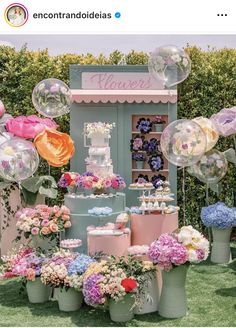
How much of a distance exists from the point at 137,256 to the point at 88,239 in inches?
26.6

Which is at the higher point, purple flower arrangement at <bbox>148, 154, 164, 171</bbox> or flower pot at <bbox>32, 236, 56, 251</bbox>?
purple flower arrangement at <bbox>148, 154, 164, 171</bbox>

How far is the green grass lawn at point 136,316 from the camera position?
535cm

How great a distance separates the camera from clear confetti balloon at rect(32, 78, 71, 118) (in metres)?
7.35

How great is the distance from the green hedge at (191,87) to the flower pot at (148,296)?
12.0 feet

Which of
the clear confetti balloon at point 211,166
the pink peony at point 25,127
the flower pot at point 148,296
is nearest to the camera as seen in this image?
the flower pot at point 148,296

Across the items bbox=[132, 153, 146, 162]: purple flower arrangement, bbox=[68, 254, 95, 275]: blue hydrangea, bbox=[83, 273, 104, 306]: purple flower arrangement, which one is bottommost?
bbox=[83, 273, 104, 306]: purple flower arrangement

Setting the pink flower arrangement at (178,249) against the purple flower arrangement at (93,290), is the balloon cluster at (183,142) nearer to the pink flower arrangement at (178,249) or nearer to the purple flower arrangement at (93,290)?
the pink flower arrangement at (178,249)

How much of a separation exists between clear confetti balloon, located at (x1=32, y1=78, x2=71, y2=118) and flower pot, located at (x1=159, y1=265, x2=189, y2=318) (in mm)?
2859

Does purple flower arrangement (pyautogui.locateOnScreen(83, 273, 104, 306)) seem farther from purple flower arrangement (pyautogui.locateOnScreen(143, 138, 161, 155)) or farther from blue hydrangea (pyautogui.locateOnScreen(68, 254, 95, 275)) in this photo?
purple flower arrangement (pyautogui.locateOnScreen(143, 138, 161, 155))

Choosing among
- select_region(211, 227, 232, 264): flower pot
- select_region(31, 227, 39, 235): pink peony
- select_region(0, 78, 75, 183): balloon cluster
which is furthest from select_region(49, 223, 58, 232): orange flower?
select_region(211, 227, 232, 264): flower pot

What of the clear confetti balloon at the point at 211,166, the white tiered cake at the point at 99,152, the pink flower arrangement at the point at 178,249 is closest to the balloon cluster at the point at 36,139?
the white tiered cake at the point at 99,152

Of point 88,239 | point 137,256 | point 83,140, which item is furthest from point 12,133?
point 137,256

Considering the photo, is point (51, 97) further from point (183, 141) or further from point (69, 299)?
point (69, 299)

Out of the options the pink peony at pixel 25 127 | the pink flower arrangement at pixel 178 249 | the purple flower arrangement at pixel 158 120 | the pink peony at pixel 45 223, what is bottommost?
the pink flower arrangement at pixel 178 249
